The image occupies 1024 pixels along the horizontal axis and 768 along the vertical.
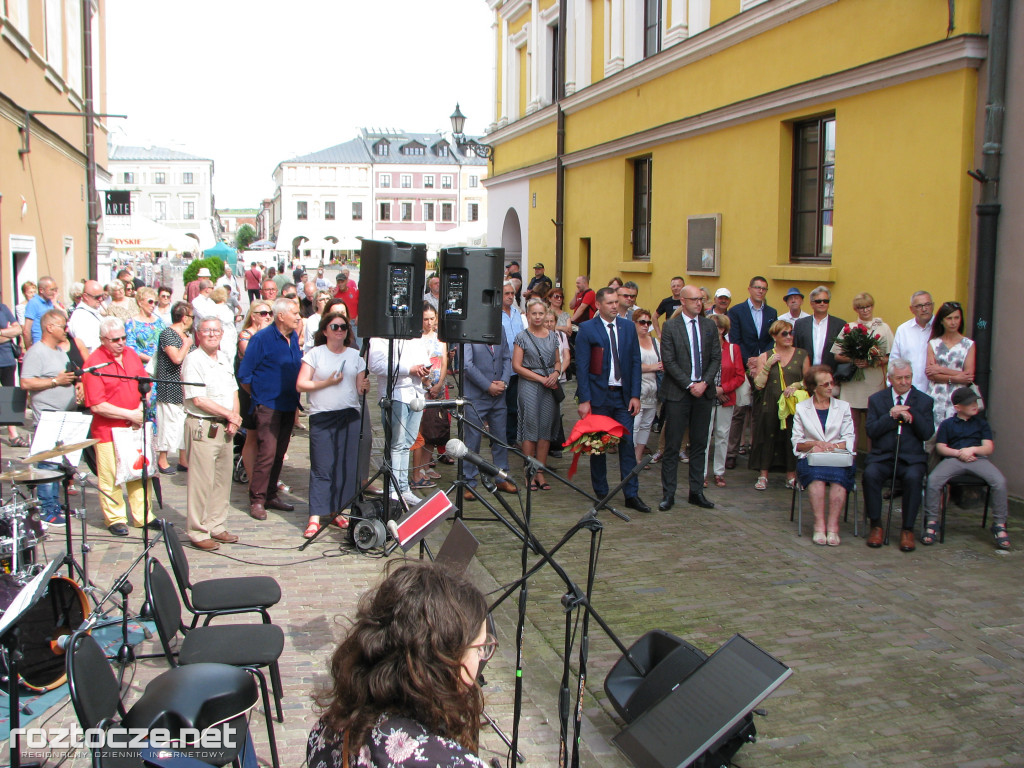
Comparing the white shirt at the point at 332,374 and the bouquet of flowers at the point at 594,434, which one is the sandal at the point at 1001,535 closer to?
the bouquet of flowers at the point at 594,434

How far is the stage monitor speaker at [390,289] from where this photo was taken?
7.30 meters

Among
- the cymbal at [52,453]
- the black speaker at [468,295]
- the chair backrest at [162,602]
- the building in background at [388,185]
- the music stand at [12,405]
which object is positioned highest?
the building in background at [388,185]

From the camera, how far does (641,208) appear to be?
55.7 feet

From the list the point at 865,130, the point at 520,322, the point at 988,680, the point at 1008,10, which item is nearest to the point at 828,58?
the point at 865,130

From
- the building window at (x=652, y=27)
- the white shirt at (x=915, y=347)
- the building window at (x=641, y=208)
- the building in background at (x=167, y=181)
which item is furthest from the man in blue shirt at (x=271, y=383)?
the building in background at (x=167, y=181)

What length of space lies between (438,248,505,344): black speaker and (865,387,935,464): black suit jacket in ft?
11.0

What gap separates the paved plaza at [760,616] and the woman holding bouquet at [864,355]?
129 centimetres

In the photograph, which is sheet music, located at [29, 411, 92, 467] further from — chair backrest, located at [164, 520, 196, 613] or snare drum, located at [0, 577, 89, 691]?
chair backrest, located at [164, 520, 196, 613]

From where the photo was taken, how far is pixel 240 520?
8.36 m

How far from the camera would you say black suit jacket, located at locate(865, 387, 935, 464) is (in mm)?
7594

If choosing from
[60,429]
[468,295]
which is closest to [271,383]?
[468,295]

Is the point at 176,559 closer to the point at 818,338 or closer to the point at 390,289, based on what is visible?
the point at 390,289

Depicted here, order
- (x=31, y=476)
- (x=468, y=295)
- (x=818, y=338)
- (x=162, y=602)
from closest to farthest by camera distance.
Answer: (x=162, y=602)
(x=31, y=476)
(x=468, y=295)
(x=818, y=338)

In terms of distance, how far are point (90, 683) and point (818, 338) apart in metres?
8.07
